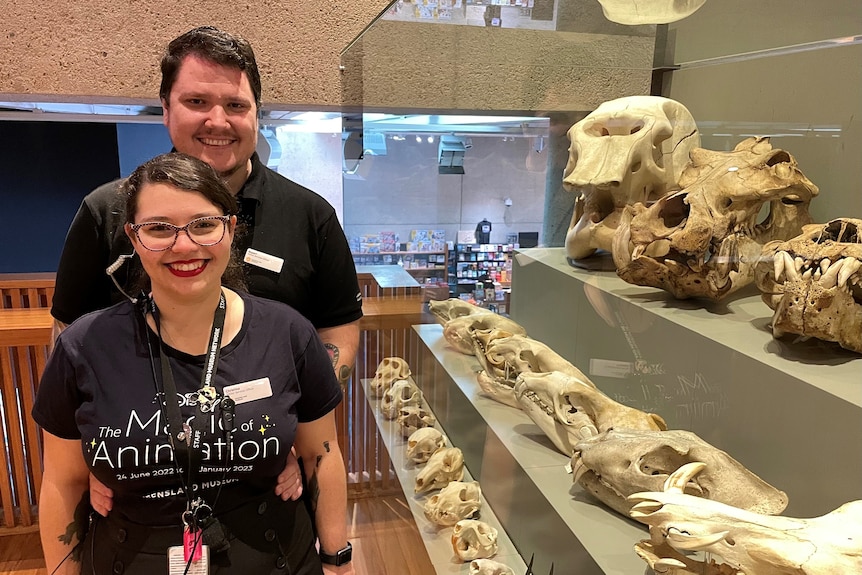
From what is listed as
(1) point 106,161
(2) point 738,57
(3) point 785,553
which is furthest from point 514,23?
(1) point 106,161

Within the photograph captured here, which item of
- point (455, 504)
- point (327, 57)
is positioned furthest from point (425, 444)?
point (327, 57)

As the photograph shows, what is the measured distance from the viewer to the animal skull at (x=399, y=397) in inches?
112

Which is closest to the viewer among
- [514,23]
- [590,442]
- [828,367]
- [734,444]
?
[828,367]

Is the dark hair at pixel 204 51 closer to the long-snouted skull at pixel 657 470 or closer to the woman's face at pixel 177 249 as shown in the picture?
the woman's face at pixel 177 249

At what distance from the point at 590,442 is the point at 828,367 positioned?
512mm

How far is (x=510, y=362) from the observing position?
81.4 inches

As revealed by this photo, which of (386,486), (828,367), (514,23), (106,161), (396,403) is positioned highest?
(514,23)

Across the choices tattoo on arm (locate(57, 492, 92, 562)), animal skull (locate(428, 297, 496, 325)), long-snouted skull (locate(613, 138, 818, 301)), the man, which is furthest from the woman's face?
animal skull (locate(428, 297, 496, 325))

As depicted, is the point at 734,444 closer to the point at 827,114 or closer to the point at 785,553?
the point at 785,553

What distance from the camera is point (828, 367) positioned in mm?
1250

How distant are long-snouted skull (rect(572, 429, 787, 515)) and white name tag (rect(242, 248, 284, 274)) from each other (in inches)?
34.6

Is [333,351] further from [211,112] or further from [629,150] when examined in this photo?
[629,150]

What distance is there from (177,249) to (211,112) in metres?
0.51

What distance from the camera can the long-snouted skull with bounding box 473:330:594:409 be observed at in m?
1.96
